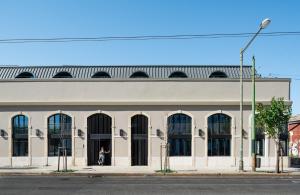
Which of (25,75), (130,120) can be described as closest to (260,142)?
(130,120)

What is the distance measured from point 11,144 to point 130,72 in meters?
11.4

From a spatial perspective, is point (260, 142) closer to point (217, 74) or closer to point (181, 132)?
point (181, 132)

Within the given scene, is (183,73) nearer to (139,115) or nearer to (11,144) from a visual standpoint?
(139,115)

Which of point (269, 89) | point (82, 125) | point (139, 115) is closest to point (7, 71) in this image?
point (82, 125)

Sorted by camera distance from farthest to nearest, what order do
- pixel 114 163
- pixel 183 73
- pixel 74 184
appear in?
pixel 183 73
pixel 114 163
pixel 74 184

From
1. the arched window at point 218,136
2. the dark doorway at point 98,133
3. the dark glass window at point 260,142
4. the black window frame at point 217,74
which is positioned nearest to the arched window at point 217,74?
the black window frame at point 217,74

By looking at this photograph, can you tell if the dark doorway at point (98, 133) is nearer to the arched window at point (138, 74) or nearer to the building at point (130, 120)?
the building at point (130, 120)

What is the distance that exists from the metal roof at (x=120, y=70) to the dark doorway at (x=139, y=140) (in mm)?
5427

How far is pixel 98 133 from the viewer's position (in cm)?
3406

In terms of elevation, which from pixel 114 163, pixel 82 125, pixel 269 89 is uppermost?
pixel 269 89

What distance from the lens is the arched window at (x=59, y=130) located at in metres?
33.8

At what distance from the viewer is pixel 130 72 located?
3831cm

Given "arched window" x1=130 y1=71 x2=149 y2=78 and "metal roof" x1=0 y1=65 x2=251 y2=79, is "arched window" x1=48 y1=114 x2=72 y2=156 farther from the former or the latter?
"arched window" x1=130 y1=71 x2=149 y2=78

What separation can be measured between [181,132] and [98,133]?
20.6ft
